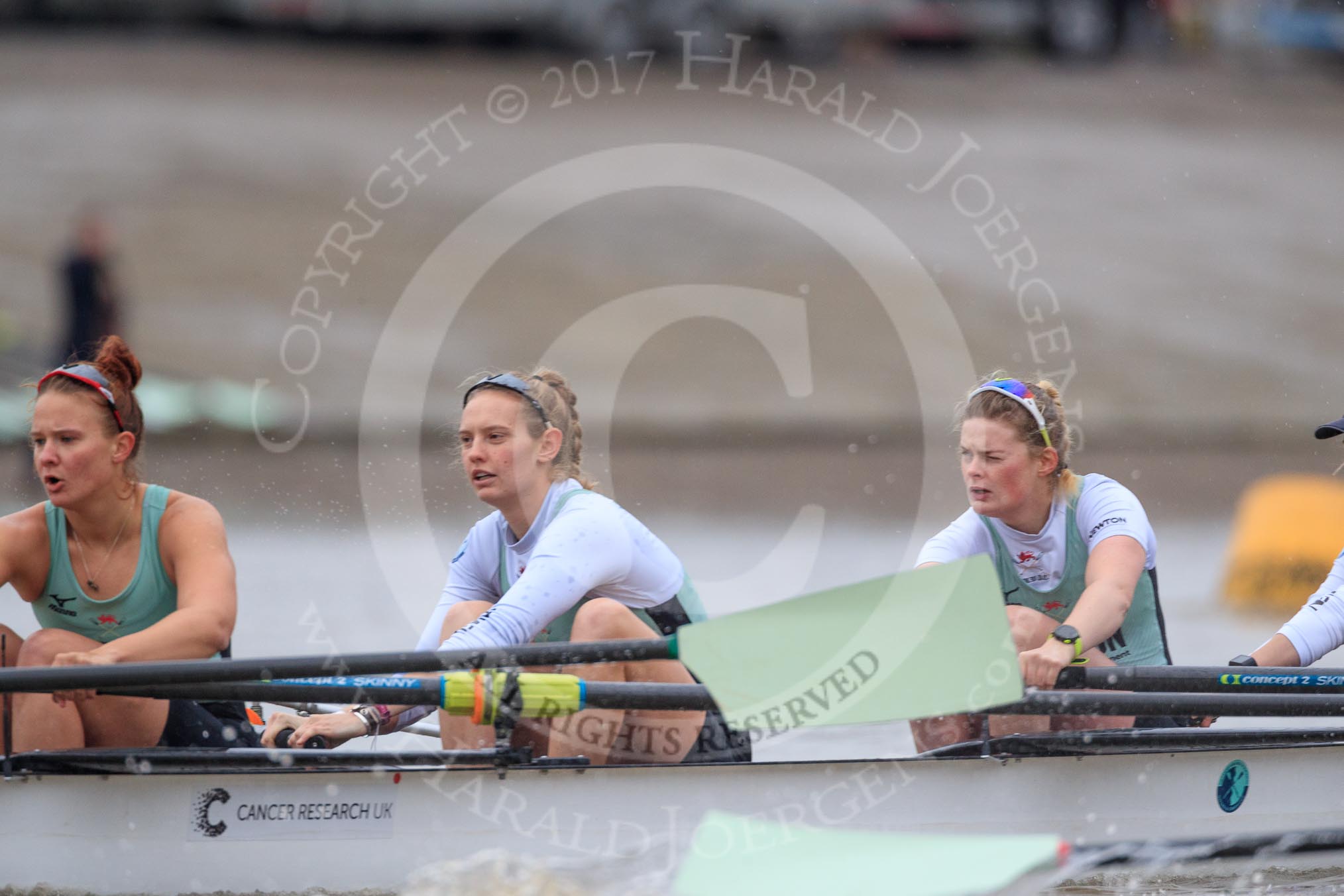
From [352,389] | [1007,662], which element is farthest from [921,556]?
[352,389]

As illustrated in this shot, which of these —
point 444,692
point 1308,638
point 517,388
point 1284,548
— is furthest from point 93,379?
point 1284,548

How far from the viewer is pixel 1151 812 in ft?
13.5

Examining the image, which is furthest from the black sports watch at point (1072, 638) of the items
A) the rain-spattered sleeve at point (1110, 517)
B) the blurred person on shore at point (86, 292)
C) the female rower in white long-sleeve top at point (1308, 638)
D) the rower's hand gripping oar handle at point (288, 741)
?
the blurred person on shore at point (86, 292)

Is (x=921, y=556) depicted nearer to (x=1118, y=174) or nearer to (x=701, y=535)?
(x=701, y=535)

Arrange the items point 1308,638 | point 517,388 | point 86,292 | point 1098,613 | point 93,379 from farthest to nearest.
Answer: point 86,292
point 1308,638
point 517,388
point 1098,613
point 93,379

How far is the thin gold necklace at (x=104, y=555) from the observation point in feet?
12.5

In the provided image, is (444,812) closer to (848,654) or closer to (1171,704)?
(848,654)

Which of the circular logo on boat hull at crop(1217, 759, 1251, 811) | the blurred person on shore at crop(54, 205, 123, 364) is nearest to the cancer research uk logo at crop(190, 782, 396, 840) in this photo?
the circular logo on boat hull at crop(1217, 759, 1251, 811)

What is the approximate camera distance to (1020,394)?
4.15m

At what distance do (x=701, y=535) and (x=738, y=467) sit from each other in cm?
195

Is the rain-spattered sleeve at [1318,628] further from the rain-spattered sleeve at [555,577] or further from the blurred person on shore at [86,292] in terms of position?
the blurred person on shore at [86,292]

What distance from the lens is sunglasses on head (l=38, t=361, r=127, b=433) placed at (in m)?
3.77

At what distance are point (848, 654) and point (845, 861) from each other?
589 millimetres

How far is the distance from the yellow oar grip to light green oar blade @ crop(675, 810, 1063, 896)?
471 millimetres
